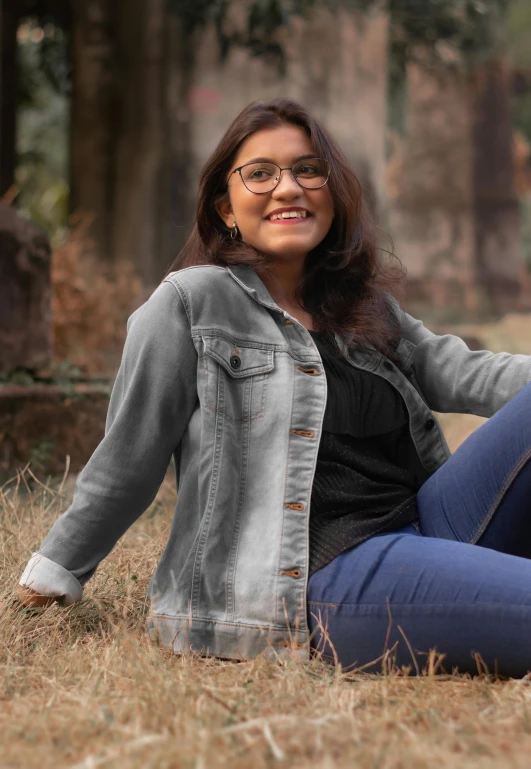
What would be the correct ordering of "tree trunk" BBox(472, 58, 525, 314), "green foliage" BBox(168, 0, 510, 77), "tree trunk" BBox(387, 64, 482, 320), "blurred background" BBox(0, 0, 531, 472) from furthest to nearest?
1. "tree trunk" BBox(472, 58, 525, 314)
2. "tree trunk" BBox(387, 64, 482, 320)
3. "green foliage" BBox(168, 0, 510, 77)
4. "blurred background" BBox(0, 0, 531, 472)

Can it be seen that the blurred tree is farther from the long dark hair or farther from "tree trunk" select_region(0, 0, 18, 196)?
the long dark hair

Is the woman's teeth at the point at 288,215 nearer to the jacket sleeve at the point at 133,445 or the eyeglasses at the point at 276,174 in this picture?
the eyeglasses at the point at 276,174

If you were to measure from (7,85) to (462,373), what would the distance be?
666cm

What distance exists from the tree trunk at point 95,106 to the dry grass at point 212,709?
17.0 ft

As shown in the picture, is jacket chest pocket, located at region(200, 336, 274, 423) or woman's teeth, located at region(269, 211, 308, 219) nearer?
jacket chest pocket, located at region(200, 336, 274, 423)

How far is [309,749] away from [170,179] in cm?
578

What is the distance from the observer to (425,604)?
2221 mm

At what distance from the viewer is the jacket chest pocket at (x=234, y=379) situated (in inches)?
95.1

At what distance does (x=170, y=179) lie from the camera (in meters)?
7.13

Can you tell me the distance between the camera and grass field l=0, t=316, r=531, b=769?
5.61 feet

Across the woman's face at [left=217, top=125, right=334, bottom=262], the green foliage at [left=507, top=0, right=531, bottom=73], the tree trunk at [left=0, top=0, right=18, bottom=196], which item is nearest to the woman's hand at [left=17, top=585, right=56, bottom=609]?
the woman's face at [left=217, top=125, right=334, bottom=262]

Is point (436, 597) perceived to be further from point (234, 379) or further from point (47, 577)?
point (47, 577)

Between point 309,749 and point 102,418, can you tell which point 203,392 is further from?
point 102,418

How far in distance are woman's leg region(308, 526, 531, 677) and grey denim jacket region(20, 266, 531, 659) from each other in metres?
0.08
